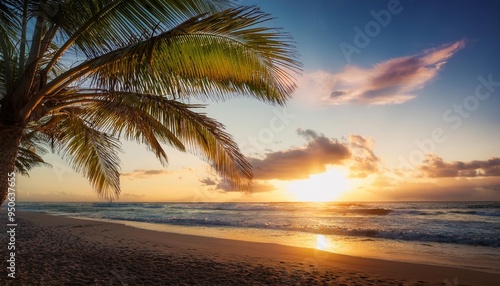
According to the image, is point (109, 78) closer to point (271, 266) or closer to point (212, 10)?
point (212, 10)

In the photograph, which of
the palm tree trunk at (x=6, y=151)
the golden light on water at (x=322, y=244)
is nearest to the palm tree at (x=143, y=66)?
the palm tree trunk at (x=6, y=151)

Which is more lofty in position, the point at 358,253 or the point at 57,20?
the point at 57,20

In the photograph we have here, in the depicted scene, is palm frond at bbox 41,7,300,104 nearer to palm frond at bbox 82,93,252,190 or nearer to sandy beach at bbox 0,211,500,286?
palm frond at bbox 82,93,252,190

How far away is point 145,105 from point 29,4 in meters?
1.76

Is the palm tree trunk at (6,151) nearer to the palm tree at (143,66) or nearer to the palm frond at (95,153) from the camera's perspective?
the palm tree at (143,66)

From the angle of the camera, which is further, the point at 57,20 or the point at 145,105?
the point at 145,105

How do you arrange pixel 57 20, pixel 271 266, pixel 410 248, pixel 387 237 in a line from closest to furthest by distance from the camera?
pixel 57 20, pixel 271 266, pixel 410 248, pixel 387 237

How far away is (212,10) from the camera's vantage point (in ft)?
13.1

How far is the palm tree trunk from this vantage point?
10.6ft

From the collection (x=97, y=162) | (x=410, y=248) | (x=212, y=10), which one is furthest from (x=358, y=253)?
(x=212, y=10)

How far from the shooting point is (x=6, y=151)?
3.28 meters

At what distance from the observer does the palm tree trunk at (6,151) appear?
324 centimetres

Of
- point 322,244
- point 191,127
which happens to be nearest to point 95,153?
point 191,127

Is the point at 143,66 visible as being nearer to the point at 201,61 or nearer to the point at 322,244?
the point at 201,61
